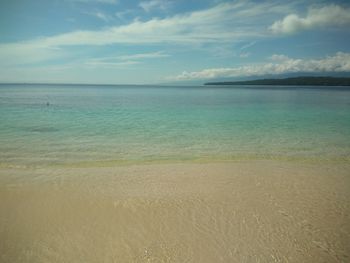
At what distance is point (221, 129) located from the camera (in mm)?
18359

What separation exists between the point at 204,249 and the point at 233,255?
56 cm

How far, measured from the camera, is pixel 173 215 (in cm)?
604

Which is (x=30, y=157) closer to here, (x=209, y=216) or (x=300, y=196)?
(x=209, y=216)

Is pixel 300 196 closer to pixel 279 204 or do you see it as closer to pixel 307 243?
pixel 279 204

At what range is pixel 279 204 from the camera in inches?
261

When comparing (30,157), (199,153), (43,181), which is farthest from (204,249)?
(30,157)

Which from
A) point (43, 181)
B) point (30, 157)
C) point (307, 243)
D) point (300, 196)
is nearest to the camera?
point (307, 243)

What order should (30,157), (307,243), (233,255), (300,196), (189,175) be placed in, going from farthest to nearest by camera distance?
1. (30,157)
2. (189,175)
3. (300,196)
4. (307,243)
5. (233,255)

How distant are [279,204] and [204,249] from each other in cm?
289

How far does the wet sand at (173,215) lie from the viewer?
4781 millimetres

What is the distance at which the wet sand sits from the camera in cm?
478

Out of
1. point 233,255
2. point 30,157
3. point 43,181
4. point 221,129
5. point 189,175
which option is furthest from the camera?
point 221,129

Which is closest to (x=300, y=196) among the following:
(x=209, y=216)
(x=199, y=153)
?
(x=209, y=216)

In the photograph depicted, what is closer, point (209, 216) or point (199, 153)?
point (209, 216)
